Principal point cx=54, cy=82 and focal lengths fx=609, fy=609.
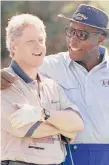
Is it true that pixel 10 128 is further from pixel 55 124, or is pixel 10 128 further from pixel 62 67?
pixel 62 67

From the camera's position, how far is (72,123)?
12.0 ft

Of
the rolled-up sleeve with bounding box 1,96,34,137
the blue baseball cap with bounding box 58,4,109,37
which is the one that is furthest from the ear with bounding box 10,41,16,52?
the blue baseball cap with bounding box 58,4,109,37

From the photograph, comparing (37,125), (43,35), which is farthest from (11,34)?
(37,125)

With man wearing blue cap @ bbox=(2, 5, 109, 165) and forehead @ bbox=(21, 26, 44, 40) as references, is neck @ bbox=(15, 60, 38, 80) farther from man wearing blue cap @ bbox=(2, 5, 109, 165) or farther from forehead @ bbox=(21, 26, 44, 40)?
man wearing blue cap @ bbox=(2, 5, 109, 165)

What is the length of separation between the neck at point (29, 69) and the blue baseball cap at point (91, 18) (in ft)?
2.11

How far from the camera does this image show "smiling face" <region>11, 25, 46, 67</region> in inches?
143

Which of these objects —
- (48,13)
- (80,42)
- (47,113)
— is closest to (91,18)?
(80,42)

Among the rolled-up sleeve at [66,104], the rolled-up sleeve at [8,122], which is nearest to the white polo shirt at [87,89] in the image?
the rolled-up sleeve at [66,104]

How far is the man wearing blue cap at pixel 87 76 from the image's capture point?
4.02 m

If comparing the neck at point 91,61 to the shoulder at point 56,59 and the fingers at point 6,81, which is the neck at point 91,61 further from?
the fingers at point 6,81

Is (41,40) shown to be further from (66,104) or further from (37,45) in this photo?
(66,104)

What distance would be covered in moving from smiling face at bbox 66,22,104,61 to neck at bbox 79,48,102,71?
0.06 ft

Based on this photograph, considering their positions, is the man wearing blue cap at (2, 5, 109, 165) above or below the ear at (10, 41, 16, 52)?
below

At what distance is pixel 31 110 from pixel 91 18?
3.55 ft
